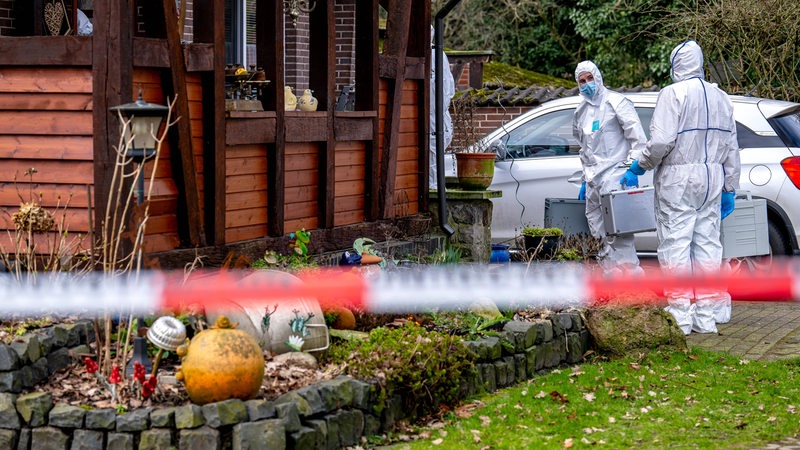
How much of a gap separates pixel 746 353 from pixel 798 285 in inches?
57.2

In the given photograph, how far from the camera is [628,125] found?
36.7 ft

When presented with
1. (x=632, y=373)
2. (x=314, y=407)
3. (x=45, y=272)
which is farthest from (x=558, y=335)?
(x=45, y=272)

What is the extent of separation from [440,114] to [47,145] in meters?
5.16

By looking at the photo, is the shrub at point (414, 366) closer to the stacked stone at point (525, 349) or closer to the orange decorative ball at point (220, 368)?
the stacked stone at point (525, 349)

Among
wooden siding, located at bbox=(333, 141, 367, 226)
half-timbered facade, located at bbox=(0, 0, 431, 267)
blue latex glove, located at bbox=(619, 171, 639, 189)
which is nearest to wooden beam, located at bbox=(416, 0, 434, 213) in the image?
half-timbered facade, located at bbox=(0, 0, 431, 267)

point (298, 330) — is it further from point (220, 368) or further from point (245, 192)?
point (245, 192)

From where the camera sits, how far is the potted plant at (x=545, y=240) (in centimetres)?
1083

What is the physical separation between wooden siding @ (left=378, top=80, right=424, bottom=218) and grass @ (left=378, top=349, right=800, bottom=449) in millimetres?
3375

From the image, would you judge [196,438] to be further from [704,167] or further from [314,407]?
[704,167]

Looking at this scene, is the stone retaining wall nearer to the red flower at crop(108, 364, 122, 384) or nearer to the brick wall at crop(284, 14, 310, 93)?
the red flower at crop(108, 364, 122, 384)

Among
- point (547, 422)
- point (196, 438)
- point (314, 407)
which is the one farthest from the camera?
point (547, 422)

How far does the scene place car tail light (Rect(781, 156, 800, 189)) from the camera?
1193 centimetres

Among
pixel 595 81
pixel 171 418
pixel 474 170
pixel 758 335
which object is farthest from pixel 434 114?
pixel 171 418

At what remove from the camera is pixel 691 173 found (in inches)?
387
